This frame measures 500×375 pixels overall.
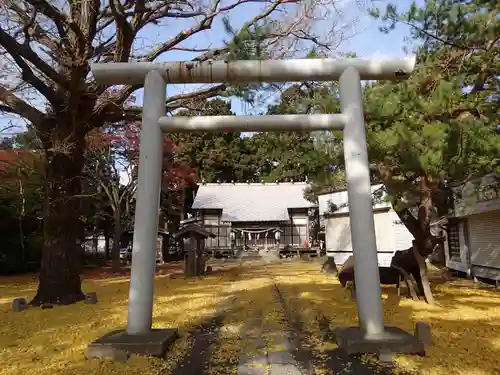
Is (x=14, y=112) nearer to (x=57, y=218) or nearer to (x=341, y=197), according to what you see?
(x=57, y=218)

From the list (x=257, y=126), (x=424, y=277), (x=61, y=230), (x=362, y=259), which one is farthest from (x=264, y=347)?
(x=61, y=230)

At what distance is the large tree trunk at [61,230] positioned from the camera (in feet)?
28.0

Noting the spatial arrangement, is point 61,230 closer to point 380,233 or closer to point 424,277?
point 424,277

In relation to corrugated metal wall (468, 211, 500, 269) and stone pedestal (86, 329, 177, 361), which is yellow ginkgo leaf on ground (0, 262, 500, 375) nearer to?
stone pedestal (86, 329, 177, 361)

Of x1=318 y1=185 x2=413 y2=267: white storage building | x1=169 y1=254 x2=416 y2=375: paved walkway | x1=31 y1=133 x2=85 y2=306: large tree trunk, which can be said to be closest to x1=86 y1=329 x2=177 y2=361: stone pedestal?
x1=169 y1=254 x2=416 y2=375: paved walkway

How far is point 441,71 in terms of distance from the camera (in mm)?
6320

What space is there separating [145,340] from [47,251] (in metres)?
5.19

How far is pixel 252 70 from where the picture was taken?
17.9ft

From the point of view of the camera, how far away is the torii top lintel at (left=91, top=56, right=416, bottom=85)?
5.38 m

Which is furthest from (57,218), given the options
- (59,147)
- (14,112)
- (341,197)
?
(341,197)

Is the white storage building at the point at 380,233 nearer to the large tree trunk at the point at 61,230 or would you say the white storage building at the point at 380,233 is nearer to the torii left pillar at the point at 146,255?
the large tree trunk at the point at 61,230

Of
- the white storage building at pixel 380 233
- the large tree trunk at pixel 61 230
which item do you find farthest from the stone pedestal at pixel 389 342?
the white storage building at pixel 380 233

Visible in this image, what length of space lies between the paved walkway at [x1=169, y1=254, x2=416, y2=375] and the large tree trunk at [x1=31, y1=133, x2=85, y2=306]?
11.8ft

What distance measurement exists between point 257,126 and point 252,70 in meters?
0.78
